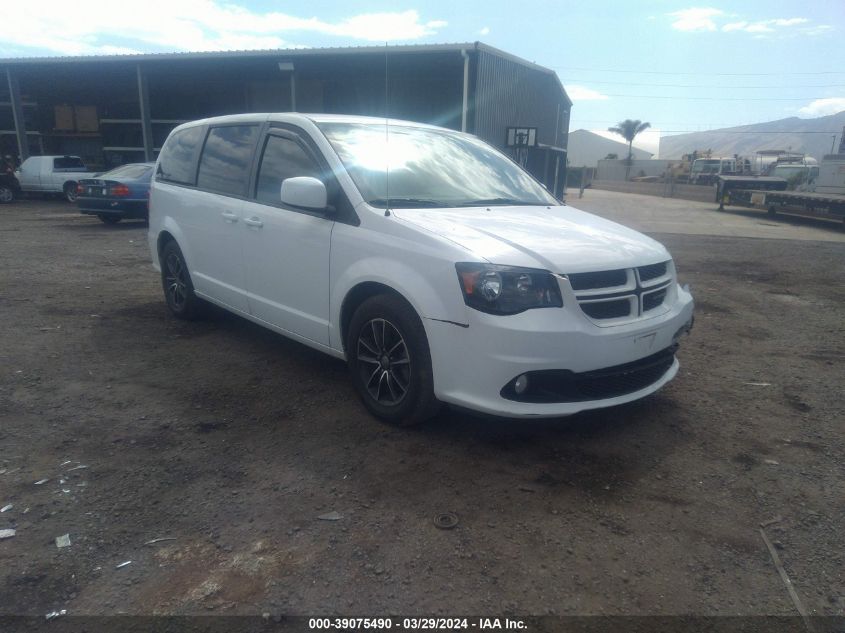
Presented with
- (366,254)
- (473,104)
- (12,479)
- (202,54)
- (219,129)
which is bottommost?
(12,479)

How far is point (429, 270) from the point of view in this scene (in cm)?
326

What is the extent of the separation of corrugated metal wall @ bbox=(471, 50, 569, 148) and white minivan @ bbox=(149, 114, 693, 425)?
1472 cm

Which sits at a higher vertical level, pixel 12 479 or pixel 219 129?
pixel 219 129

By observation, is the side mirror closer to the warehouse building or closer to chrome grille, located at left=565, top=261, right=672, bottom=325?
chrome grille, located at left=565, top=261, right=672, bottom=325

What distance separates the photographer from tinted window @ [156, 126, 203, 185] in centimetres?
548

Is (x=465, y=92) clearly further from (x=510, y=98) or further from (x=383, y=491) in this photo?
(x=383, y=491)

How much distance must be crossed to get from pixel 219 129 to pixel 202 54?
1819 centimetres

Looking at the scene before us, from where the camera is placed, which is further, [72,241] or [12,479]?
[72,241]

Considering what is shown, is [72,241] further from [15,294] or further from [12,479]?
[12,479]

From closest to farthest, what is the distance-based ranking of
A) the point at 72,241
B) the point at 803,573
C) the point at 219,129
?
1. the point at 803,573
2. the point at 219,129
3. the point at 72,241

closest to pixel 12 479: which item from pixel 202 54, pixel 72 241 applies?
pixel 72 241

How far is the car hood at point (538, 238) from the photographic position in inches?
126

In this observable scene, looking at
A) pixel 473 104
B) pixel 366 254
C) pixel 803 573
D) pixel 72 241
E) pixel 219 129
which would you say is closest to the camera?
pixel 803 573

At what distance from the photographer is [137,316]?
621 cm
